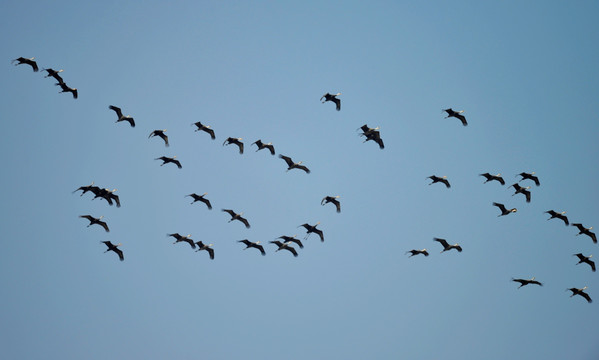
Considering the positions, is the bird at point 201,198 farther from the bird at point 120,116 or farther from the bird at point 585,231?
the bird at point 585,231

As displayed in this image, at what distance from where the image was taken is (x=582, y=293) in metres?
117

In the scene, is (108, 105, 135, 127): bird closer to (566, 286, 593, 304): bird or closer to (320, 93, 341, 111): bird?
(320, 93, 341, 111): bird

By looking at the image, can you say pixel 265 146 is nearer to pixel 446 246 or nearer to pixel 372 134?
pixel 372 134

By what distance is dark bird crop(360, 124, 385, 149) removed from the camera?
114 m

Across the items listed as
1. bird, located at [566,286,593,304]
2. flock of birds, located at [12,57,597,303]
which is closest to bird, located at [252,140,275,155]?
flock of birds, located at [12,57,597,303]

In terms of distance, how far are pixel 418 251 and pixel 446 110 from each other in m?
16.3

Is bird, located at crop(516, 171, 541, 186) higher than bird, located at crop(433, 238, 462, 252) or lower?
higher

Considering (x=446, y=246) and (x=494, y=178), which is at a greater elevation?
(x=494, y=178)

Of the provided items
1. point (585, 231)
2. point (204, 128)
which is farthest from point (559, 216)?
point (204, 128)

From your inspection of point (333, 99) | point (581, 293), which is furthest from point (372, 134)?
point (581, 293)

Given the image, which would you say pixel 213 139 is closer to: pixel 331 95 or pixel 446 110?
pixel 331 95

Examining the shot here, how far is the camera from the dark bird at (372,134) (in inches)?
4471

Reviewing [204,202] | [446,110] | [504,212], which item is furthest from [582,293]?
[204,202]

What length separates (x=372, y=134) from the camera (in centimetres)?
11456
